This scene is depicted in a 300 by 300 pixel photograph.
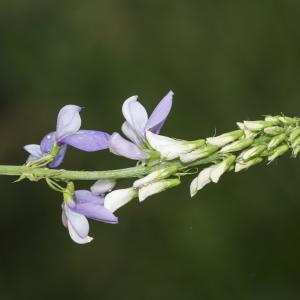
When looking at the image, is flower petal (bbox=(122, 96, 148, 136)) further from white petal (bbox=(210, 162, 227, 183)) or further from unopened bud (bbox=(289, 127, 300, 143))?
unopened bud (bbox=(289, 127, 300, 143))

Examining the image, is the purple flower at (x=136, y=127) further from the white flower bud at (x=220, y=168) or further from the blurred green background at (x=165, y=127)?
the blurred green background at (x=165, y=127)

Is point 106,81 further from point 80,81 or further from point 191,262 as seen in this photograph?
point 191,262

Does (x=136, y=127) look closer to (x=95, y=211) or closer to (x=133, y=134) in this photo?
(x=133, y=134)

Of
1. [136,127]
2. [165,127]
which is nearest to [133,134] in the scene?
[136,127]

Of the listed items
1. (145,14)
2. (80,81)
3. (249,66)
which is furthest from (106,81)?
(249,66)

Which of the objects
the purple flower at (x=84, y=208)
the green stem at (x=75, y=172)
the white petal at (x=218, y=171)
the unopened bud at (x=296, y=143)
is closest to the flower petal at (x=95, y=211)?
the purple flower at (x=84, y=208)

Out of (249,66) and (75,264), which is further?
(249,66)
